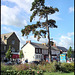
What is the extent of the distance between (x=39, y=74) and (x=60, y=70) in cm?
633

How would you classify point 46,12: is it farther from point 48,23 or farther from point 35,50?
point 35,50

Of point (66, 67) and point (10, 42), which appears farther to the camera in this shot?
point (10, 42)

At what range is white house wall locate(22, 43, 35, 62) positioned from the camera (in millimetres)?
55013

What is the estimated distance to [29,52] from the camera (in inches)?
2228

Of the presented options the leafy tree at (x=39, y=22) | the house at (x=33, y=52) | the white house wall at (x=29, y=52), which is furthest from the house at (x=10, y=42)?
the leafy tree at (x=39, y=22)

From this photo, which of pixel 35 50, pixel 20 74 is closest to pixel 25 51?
pixel 35 50

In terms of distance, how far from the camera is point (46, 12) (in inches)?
893

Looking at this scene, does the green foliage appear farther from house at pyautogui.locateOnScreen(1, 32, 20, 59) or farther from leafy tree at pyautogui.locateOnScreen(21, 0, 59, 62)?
house at pyautogui.locateOnScreen(1, 32, 20, 59)

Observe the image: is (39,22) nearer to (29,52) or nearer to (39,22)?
(39,22)

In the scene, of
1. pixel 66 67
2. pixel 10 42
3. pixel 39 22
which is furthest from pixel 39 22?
pixel 10 42

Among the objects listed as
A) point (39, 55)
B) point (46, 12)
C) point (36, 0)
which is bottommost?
point (39, 55)

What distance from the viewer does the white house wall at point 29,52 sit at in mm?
55013

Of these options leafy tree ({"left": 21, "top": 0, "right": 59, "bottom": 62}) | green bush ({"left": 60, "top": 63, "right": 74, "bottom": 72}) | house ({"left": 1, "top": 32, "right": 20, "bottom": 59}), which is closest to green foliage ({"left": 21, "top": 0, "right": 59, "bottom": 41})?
leafy tree ({"left": 21, "top": 0, "right": 59, "bottom": 62})

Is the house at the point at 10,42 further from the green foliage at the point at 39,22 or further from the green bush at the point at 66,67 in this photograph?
the green bush at the point at 66,67
